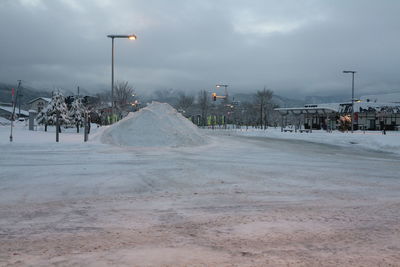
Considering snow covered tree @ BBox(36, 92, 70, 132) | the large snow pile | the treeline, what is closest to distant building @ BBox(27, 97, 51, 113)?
the treeline

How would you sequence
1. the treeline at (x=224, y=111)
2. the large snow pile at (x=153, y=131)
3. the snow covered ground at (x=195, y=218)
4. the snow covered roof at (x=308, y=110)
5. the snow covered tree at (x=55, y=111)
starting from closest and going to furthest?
the snow covered ground at (x=195, y=218)
the large snow pile at (x=153, y=131)
the snow covered tree at (x=55, y=111)
the snow covered roof at (x=308, y=110)
the treeline at (x=224, y=111)

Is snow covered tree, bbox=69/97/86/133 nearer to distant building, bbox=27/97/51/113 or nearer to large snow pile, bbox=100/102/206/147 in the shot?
large snow pile, bbox=100/102/206/147

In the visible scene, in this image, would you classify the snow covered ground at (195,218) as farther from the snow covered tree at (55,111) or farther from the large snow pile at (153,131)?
the snow covered tree at (55,111)

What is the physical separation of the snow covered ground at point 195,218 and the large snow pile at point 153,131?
10047mm

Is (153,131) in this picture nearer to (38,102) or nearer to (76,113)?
(76,113)

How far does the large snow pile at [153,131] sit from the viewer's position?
2136 cm

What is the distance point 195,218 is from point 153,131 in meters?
16.9

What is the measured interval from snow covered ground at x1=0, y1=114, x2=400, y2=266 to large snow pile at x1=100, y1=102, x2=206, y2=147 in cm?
1005

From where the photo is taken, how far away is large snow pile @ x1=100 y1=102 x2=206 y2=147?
2136 centimetres

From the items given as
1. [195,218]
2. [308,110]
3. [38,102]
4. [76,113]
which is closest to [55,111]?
[76,113]

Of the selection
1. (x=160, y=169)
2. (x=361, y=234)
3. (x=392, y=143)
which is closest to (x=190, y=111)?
(x=392, y=143)

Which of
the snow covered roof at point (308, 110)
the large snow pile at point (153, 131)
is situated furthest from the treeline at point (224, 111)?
the large snow pile at point (153, 131)

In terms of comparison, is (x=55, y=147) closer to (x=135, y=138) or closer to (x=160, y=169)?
(x=135, y=138)

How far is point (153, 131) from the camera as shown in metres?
22.4
